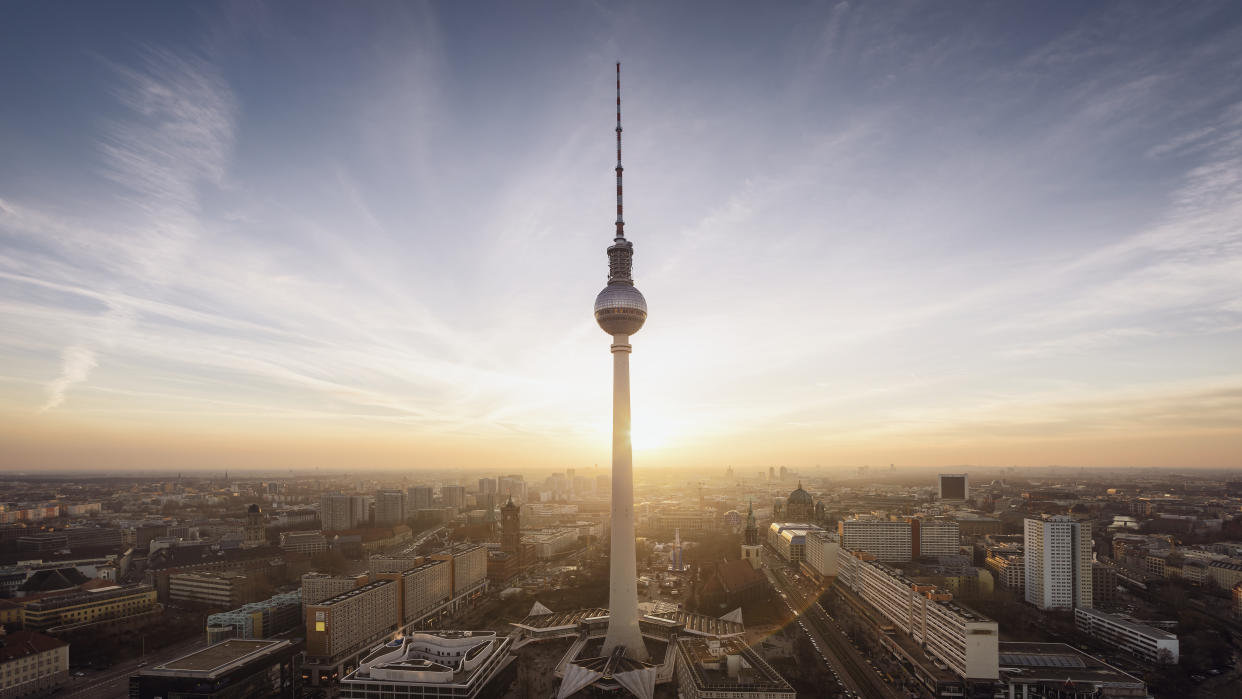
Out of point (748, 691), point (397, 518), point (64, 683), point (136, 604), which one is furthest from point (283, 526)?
point (748, 691)

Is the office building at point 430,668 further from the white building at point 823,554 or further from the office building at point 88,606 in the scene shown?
the white building at point 823,554

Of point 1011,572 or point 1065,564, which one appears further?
point 1011,572

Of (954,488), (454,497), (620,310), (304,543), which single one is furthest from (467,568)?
(954,488)

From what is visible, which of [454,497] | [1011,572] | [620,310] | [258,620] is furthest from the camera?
[454,497]

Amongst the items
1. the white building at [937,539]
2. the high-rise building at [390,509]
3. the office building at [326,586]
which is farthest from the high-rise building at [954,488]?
the office building at [326,586]

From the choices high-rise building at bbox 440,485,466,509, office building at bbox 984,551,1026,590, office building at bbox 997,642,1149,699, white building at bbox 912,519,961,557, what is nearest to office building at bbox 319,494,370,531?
high-rise building at bbox 440,485,466,509

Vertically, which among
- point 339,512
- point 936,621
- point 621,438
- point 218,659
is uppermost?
point 621,438

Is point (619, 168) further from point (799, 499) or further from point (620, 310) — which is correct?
point (799, 499)
